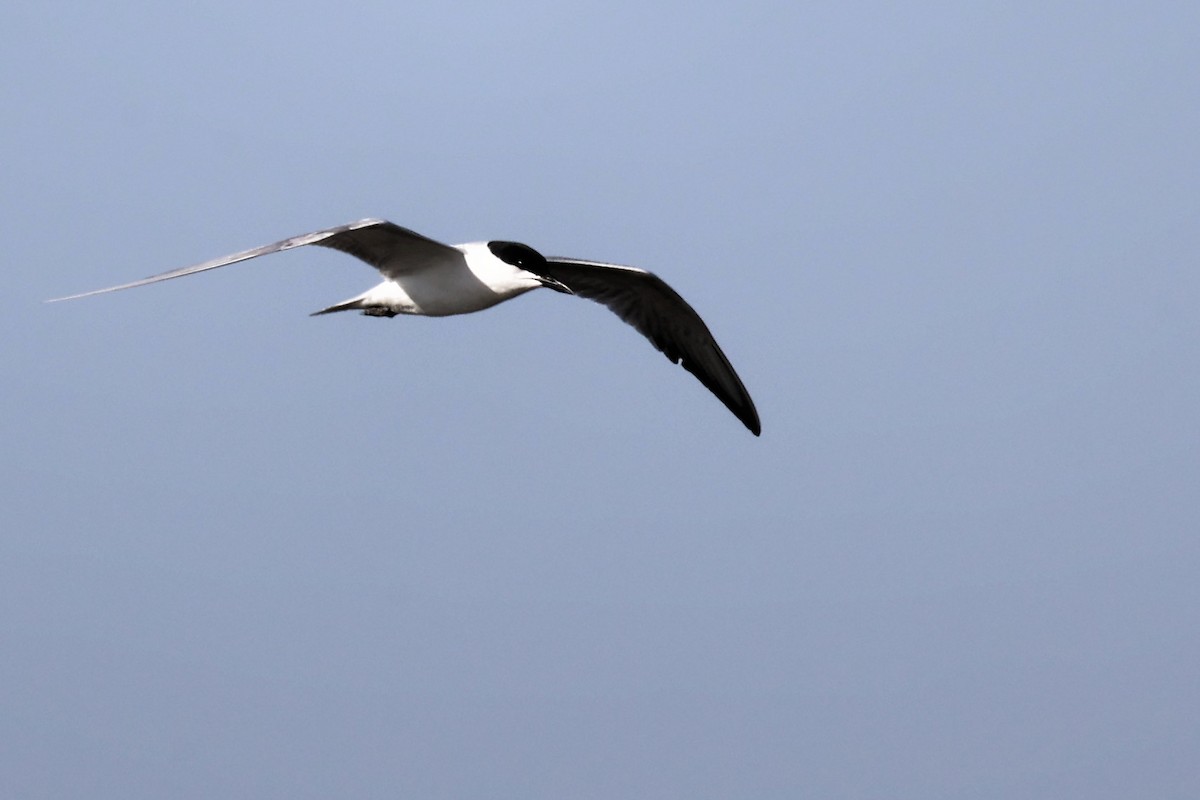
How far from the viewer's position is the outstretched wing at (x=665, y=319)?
914 centimetres

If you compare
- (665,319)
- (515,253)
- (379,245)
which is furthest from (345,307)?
(665,319)

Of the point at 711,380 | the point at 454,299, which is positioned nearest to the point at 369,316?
the point at 454,299

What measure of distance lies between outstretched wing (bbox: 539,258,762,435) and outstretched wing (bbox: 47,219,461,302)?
1.31 m

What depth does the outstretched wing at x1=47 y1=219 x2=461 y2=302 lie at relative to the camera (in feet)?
22.0

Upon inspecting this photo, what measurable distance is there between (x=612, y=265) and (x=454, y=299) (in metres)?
1.39

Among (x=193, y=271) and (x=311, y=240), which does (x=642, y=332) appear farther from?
(x=193, y=271)

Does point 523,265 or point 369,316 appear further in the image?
point 369,316

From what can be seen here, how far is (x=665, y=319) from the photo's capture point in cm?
950

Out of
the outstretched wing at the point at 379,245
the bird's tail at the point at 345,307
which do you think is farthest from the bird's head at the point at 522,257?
the bird's tail at the point at 345,307

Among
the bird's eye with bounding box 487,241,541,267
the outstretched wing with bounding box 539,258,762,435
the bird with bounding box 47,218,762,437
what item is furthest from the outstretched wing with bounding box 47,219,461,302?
the outstretched wing with bounding box 539,258,762,435

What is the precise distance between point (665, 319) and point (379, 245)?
2.60 metres

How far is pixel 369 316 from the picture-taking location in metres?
8.16

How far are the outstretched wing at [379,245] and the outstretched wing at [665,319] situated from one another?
131 centimetres

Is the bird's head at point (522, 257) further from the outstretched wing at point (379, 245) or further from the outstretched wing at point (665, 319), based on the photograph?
the outstretched wing at point (665, 319)
